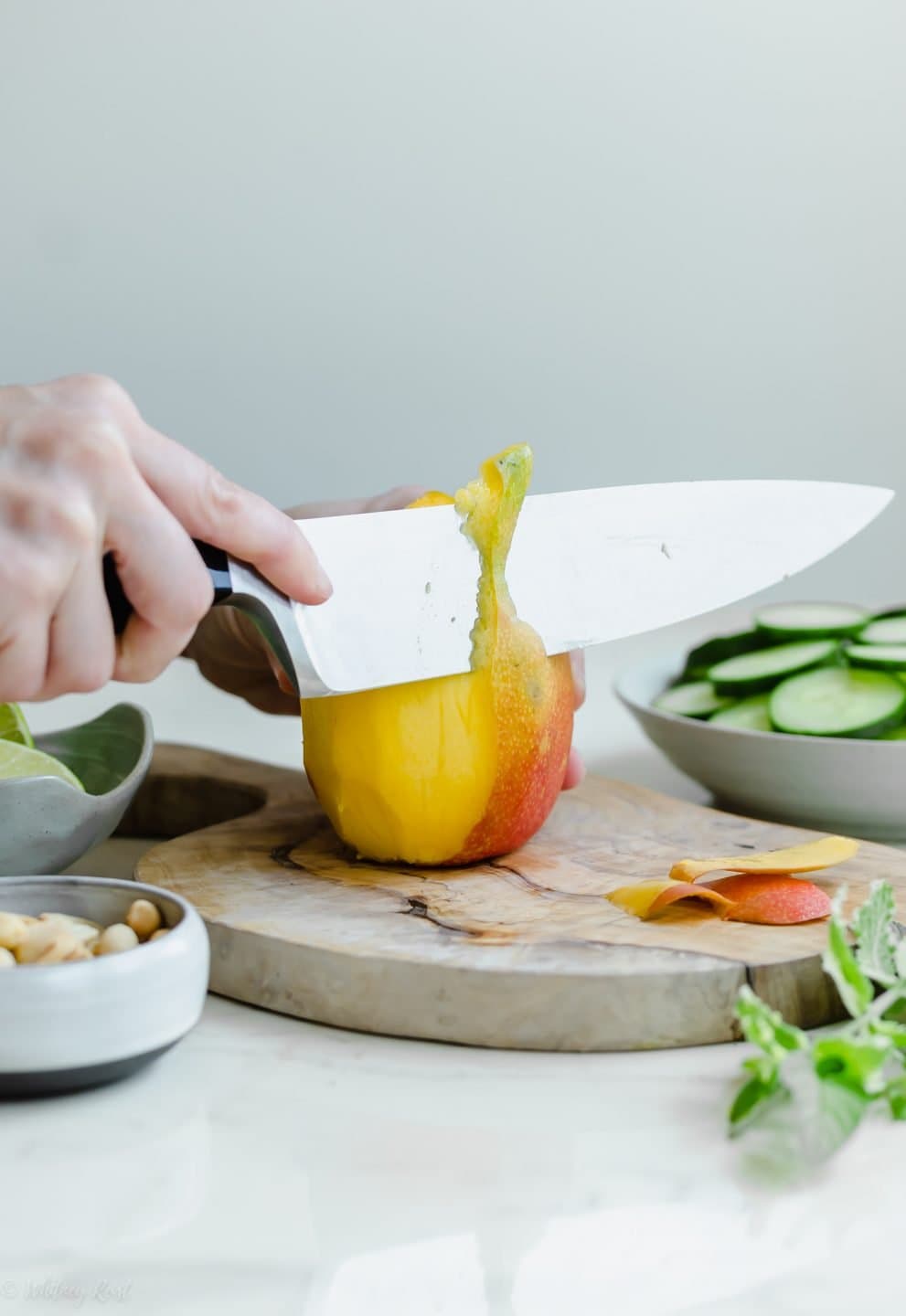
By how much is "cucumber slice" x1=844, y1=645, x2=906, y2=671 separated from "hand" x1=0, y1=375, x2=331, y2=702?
2.34ft

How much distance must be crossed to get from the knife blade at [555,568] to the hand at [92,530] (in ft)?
0.22

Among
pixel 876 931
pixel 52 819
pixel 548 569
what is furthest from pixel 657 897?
pixel 52 819

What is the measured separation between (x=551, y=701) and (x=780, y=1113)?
0.41m

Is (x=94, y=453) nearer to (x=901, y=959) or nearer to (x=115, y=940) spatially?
(x=115, y=940)

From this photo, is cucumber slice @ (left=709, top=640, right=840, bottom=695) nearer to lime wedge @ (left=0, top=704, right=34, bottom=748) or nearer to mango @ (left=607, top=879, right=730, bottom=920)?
mango @ (left=607, top=879, right=730, bottom=920)

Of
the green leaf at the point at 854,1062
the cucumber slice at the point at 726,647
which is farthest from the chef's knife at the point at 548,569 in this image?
the green leaf at the point at 854,1062

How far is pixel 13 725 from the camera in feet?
3.75

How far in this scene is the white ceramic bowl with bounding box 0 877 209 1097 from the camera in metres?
0.73

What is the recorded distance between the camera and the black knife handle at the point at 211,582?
0.91 meters

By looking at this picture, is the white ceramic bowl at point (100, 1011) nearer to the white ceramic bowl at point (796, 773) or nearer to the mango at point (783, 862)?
the mango at point (783, 862)

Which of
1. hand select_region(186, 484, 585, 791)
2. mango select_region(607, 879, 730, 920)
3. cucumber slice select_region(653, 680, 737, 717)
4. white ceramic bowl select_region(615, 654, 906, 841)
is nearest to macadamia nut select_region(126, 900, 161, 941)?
mango select_region(607, 879, 730, 920)

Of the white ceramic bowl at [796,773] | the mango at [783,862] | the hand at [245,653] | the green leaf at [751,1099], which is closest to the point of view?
the green leaf at [751,1099]

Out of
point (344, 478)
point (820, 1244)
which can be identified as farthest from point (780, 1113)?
point (344, 478)

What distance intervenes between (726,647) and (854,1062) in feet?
3.00
